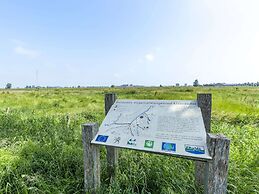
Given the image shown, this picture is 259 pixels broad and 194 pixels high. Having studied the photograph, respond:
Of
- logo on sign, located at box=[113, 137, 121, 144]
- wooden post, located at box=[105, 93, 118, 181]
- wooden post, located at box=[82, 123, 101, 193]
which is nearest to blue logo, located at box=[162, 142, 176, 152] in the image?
logo on sign, located at box=[113, 137, 121, 144]

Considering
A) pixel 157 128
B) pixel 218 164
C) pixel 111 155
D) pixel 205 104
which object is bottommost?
pixel 111 155

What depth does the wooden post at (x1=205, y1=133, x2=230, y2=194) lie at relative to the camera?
1963mm

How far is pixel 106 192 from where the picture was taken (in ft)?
8.52

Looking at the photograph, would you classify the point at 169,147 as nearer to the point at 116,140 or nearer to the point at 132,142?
the point at 132,142

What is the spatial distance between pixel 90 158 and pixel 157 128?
94 centimetres

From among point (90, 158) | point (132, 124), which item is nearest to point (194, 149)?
point (132, 124)

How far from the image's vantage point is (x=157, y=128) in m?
2.37

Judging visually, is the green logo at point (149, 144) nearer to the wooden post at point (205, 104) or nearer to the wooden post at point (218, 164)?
the wooden post at point (218, 164)

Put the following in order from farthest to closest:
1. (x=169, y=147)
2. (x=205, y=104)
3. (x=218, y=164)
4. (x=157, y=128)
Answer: (x=205, y=104) → (x=157, y=128) → (x=169, y=147) → (x=218, y=164)

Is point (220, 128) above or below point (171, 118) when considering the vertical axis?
below

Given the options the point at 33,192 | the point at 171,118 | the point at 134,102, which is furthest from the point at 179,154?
the point at 33,192

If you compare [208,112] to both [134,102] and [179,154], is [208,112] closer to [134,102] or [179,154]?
[179,154]

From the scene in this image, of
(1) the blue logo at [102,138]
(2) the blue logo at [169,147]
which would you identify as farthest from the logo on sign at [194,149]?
(1) the blue logo at [102,138]

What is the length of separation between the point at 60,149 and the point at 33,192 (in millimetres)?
1158
